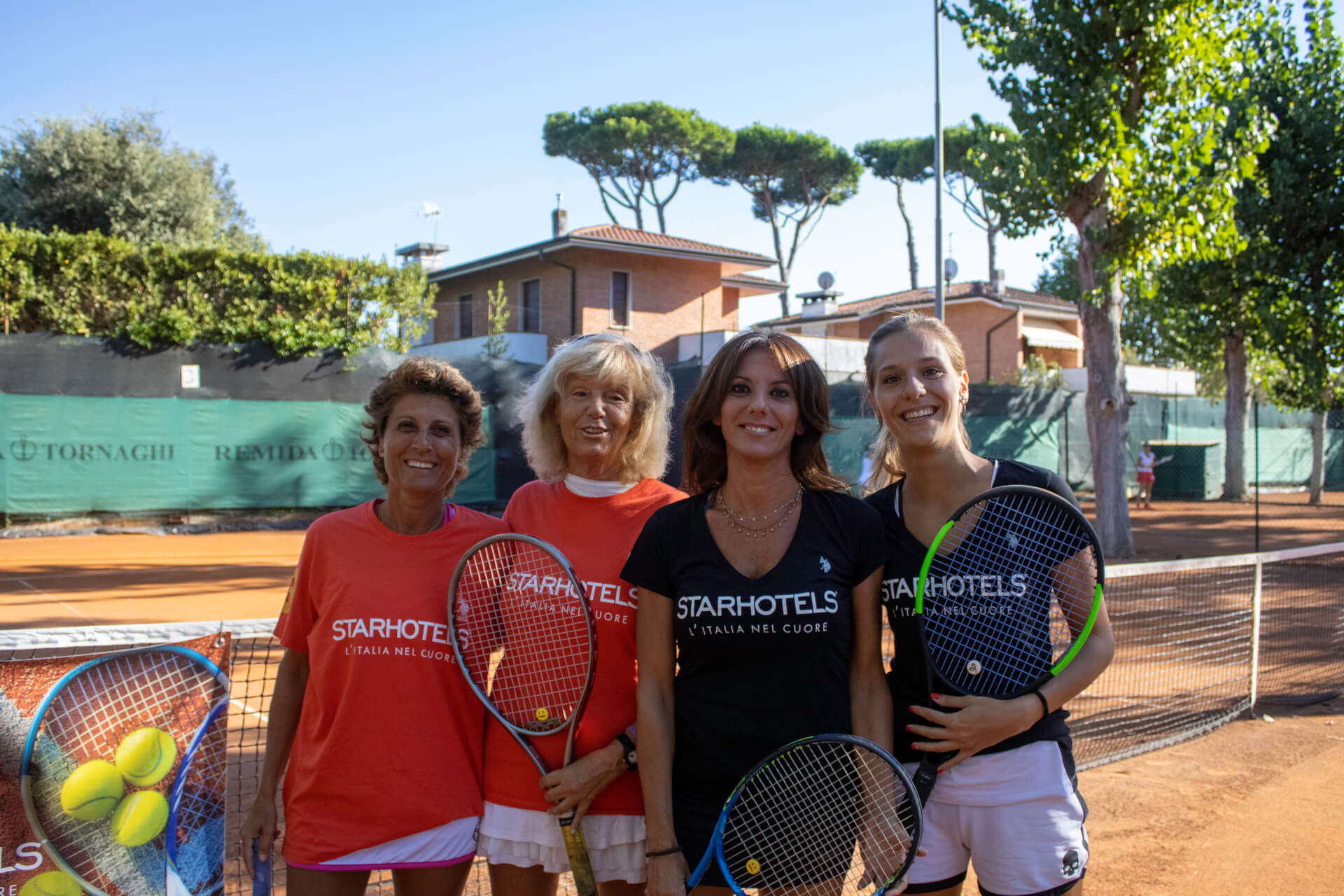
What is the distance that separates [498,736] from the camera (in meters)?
2.38

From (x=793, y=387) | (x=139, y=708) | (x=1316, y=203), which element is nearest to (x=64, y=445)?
(x=139, y=708)

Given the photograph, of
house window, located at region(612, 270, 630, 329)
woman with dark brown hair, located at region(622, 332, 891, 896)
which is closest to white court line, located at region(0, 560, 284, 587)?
woman with dark brown hair, located at region(622, 332, 891, 896)

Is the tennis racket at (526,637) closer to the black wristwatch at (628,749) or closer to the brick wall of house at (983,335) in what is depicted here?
the black wristwatch at (628,749)

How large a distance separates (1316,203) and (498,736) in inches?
638

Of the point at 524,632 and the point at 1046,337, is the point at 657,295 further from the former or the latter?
the point at 524,632

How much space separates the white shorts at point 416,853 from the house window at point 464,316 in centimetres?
2948

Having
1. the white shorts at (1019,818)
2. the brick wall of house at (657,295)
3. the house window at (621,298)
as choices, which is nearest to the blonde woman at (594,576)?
the white shorts at (1019,818)

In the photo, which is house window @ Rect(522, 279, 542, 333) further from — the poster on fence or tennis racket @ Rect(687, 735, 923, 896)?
tennis racket @ Rect(687, 735, 923, 896)

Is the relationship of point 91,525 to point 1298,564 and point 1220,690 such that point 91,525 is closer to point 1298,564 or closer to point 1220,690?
point 1220,690

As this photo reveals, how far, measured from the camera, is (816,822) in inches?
83.6

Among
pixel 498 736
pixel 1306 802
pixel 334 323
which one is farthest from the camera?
pixel 334 323

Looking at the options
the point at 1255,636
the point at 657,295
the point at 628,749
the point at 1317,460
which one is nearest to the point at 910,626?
the point at 628,749

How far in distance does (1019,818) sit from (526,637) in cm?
123

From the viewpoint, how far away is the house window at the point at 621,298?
2798 centimetres
